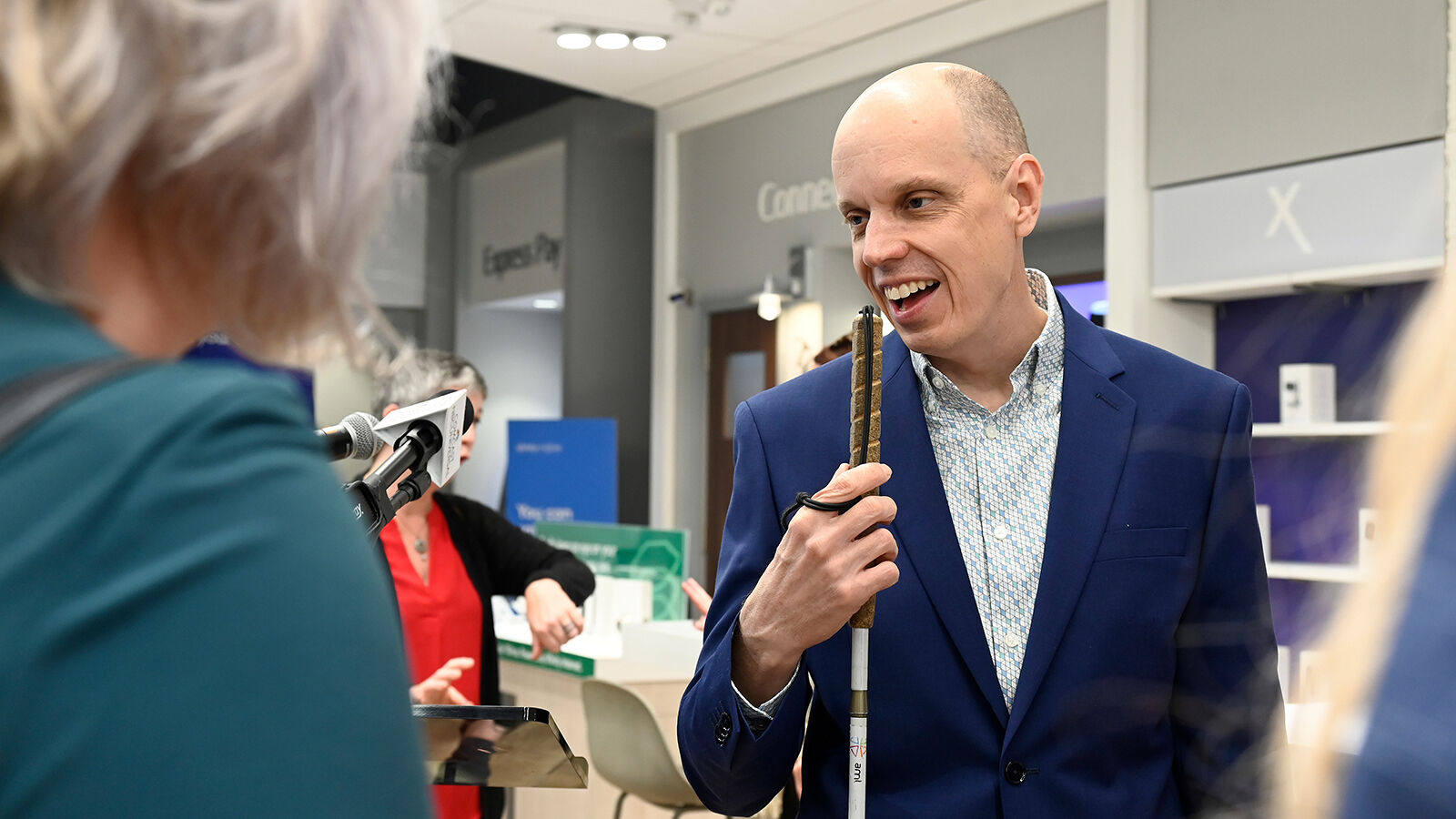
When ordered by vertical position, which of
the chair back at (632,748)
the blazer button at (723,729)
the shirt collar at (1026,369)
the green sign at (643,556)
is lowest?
the chair back at (632,748)

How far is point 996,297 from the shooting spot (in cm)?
154

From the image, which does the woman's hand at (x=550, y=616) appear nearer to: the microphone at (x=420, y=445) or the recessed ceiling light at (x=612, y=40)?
the microphone at (x=420, y=445)

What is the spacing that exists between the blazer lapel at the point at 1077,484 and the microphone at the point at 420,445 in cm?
64

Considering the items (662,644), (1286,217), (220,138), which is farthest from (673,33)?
(220,138)

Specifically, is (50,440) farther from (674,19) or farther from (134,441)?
(674,19)

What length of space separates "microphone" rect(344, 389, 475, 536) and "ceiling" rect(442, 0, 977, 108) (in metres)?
5.19

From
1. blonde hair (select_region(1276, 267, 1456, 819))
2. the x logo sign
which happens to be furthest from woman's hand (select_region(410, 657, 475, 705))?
the x logo sign

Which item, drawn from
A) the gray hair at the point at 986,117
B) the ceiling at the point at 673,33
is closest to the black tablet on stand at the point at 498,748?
the gray hair at the point at 986,117

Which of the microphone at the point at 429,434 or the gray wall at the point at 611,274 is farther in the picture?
the gray wall at the point at 611,274

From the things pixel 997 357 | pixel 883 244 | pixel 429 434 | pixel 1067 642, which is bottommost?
pixel 1067 642

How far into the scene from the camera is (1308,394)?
195 inches

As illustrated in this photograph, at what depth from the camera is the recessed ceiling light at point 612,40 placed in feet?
22.9

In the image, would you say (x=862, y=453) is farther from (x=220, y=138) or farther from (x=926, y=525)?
(x=220, y=138)

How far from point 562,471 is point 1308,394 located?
4629 millimetres
